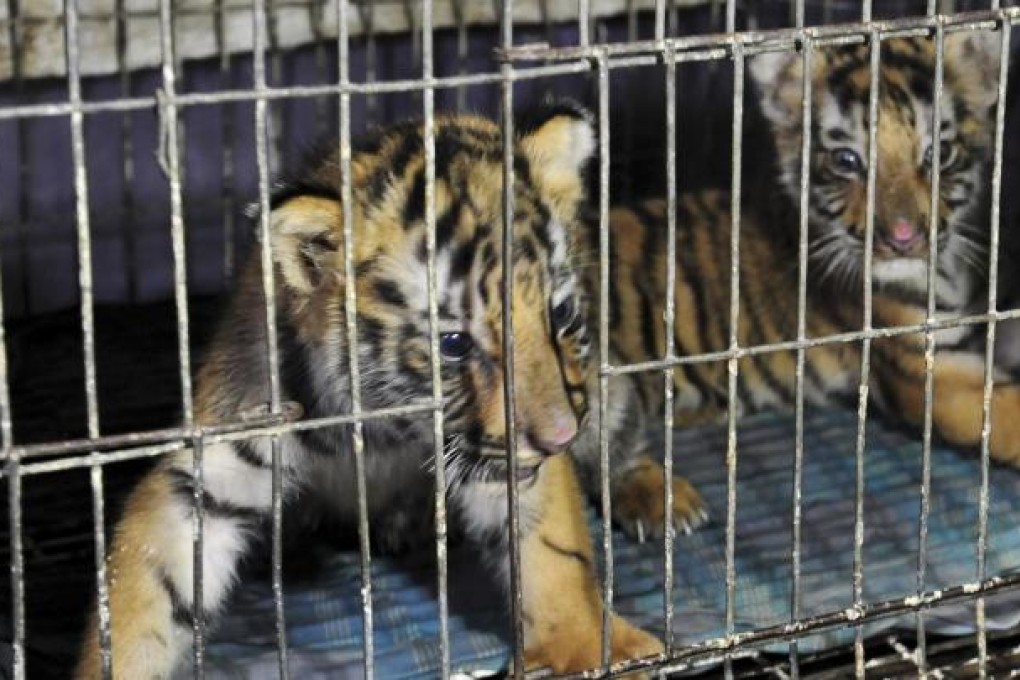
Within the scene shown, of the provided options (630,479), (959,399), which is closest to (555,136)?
(630,479)

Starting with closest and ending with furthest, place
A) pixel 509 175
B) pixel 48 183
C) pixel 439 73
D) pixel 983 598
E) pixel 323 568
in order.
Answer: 1. pixel 509 175
2. pixel 983 598
3. pixel 323 568
4. pixel 48 183
5. pixel 439 73

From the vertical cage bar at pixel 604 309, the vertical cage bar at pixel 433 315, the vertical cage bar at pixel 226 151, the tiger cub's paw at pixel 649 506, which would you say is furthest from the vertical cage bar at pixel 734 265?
the vertical cage bar at pixel 226 151

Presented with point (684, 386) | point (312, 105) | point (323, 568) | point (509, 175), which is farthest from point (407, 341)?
point (312, 105)

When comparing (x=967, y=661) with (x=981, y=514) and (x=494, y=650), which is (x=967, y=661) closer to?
(x=981, y=514)

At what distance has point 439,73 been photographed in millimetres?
4117

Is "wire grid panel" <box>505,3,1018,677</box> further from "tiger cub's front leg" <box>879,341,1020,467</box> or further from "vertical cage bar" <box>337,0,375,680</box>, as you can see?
"tiger cub's front leg" <box>879,341,1020,467</box>

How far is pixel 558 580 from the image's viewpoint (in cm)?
231

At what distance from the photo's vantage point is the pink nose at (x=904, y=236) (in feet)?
9.48

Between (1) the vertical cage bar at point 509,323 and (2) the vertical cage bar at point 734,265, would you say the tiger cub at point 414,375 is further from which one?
(2) the vertical cage bar at point 734,265

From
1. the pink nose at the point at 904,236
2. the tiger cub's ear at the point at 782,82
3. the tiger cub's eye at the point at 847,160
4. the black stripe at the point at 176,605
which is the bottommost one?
the black stripe at the point at 176,605

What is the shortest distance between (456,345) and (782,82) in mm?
1475

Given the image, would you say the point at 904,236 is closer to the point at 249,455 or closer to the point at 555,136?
the point at 555,136

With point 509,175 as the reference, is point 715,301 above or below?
below

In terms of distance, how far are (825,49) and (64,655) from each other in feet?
6.17
